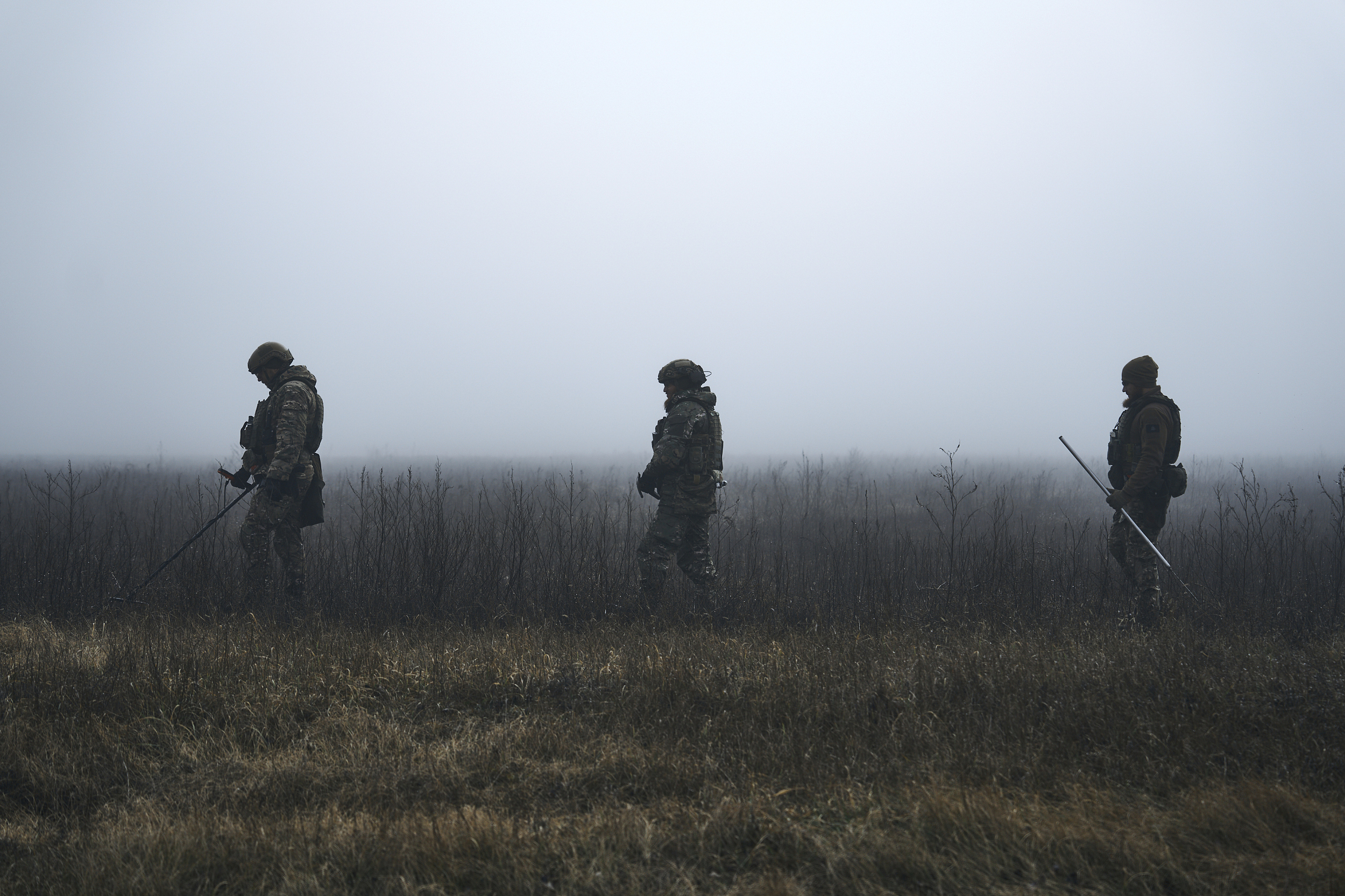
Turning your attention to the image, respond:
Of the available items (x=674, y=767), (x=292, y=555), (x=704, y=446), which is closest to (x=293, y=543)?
(x=292, y=555)

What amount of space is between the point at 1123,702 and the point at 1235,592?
11.5 ft

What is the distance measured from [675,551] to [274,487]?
3215mm

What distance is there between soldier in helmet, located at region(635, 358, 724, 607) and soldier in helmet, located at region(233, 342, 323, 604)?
2730 mm

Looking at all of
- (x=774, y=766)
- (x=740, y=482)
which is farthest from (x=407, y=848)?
(x=740, y=482)

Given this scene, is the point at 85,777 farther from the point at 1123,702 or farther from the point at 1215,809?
the point at 1123,702

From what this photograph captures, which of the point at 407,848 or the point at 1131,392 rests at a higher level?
the point at 1131,392

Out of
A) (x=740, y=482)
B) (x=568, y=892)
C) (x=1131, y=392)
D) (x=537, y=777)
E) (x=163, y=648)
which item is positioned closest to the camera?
(x=568, y=892)

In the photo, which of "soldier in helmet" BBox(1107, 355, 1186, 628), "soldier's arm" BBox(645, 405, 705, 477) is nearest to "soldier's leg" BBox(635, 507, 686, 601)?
"soldier's arm" BBox(645, 405, 705, 477)

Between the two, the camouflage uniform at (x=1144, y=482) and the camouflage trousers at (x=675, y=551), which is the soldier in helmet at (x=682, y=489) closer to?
the camouflage trousers at (x=675, y=551)

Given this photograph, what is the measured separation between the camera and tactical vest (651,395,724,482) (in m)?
5.54

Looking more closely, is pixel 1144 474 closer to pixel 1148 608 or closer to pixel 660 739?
pixel 1148 608

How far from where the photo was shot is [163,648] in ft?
12.9

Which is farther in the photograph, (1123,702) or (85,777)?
(1123,702)

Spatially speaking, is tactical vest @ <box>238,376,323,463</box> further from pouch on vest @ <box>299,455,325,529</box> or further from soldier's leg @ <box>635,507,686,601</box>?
soldier's leg @ <box>635,507,686,601</box>
